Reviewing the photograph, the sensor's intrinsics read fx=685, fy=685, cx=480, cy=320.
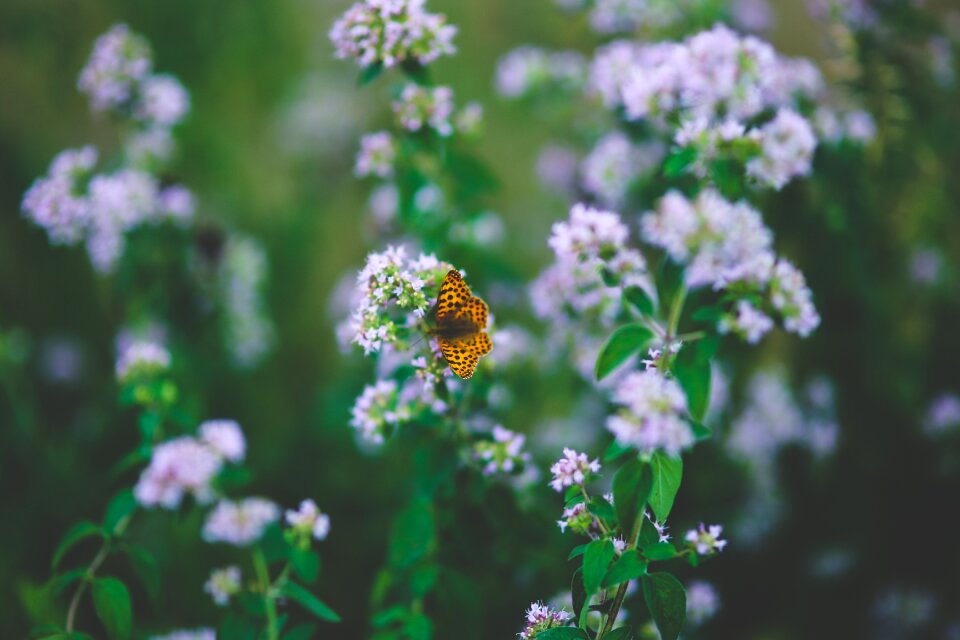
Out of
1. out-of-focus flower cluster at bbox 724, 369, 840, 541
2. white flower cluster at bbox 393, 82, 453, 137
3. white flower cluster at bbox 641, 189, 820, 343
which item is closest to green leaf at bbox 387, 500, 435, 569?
white flower cluster at bbox 641, 189, 820, 343

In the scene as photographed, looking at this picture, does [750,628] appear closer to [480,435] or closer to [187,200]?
[480,435]

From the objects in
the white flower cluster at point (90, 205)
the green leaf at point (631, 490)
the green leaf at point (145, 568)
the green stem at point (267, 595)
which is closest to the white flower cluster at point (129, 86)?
the white flower cluster at point (90, 205)

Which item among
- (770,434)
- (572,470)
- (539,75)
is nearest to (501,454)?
(572,470)

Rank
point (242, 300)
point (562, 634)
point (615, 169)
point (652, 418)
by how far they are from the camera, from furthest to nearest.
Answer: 1. point (242, 300)
2. point (615, 169)
3. point (562, 634)
4. point (652, 418)

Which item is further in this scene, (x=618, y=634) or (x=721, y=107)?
(x=721, y=107)

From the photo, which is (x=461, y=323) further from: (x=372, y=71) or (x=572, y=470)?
(x=372, y=71)

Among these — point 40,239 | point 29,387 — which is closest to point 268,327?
point 29,387

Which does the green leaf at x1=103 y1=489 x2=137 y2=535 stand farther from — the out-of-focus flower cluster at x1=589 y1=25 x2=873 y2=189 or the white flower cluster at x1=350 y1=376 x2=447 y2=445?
the out-of-focus flower cluster at x1=589 y1=25 x2=873 y2=189
